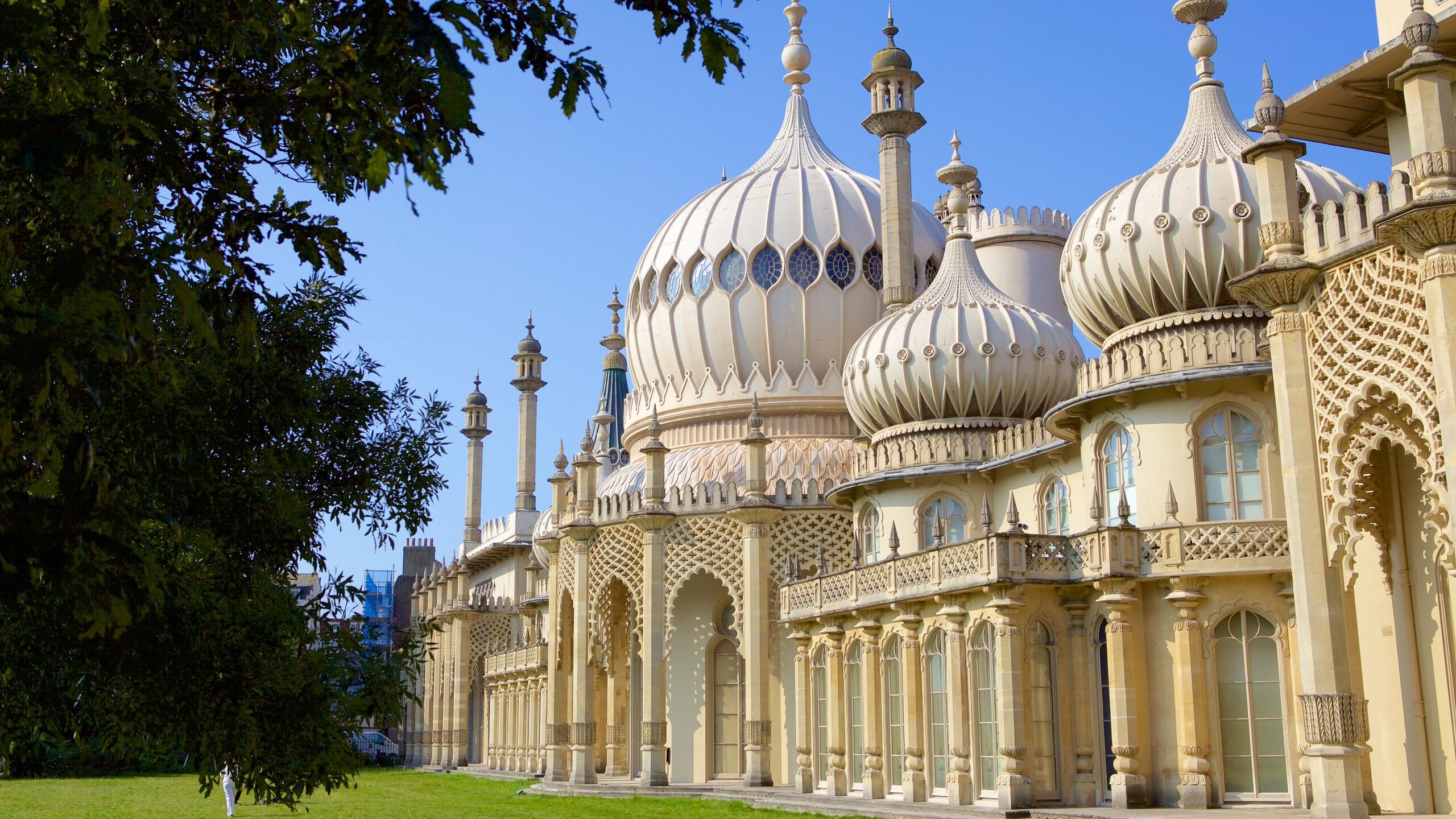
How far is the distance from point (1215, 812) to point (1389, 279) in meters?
6.11

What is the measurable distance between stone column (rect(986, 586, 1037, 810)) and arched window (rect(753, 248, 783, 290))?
1444cm

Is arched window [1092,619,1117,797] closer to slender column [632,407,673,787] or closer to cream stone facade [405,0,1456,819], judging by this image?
cream stone facade [405,0,1456,819]

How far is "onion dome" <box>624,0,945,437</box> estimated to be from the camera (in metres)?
31.4

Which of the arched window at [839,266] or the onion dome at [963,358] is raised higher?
the arched window at [839,266]

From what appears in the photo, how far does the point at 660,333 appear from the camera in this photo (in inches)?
1293

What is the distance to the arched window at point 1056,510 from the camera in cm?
2108

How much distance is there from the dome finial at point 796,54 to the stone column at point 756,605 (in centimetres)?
1135

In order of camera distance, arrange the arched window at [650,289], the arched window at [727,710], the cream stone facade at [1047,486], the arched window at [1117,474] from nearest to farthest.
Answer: the cream stone facade at [1047,486], the arched window at [1117,474], the arched window at [727,710], the arched window at [650,289]

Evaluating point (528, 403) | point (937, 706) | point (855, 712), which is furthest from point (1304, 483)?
point (528, 403)

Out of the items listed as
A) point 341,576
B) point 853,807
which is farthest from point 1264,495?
point 341,576

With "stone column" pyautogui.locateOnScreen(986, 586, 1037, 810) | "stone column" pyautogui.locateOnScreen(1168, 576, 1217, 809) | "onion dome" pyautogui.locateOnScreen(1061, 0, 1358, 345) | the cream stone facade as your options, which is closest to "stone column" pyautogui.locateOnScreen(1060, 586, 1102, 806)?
the cream stone facade

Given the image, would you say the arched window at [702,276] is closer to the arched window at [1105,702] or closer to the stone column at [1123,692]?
the arched window at [1105,702]

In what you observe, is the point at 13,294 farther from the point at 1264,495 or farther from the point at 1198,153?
the point at 1198,153

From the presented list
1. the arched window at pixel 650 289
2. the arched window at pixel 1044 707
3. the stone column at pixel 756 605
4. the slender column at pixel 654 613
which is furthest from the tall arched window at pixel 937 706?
the arched window at pixel 650 289
